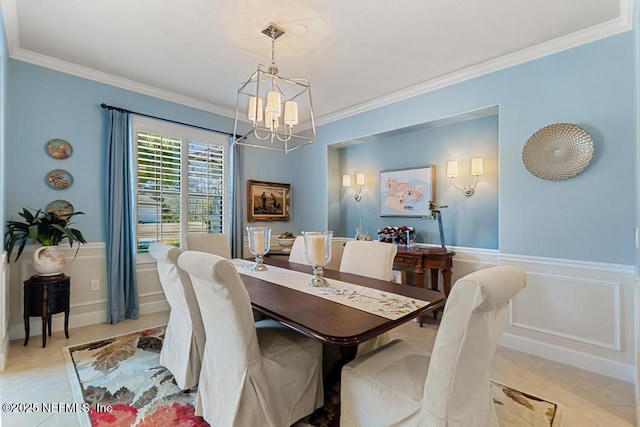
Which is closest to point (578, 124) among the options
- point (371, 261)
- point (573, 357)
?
point (573, 357)

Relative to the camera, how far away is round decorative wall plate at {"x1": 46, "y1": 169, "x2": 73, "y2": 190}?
9.64 feet

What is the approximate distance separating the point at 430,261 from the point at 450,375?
2.19 metres

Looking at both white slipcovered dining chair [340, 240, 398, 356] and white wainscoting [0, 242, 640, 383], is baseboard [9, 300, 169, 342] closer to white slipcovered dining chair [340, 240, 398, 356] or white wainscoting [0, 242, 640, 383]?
white wainscoting [0, 242, 640, 383]

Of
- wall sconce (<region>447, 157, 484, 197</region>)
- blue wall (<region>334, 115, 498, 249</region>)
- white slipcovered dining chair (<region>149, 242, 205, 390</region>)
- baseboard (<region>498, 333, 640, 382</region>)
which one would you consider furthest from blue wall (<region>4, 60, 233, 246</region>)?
baseboard (<region>498, 333, 640, 382</region>)

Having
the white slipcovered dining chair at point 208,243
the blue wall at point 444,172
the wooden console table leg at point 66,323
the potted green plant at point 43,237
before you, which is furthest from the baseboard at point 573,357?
the potted green plant at point 43,237

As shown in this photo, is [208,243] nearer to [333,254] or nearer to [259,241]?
[259,241]

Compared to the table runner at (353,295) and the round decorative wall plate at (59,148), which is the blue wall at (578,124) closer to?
the table runner at (353,295)

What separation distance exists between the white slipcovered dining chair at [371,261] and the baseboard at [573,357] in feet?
4.18

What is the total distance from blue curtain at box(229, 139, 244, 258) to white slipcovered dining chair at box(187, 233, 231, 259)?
834 millimetres

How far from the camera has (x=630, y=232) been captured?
2223 mm

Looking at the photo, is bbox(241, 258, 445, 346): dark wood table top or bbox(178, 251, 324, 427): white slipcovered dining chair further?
bbox(178, 251, 324, 427): white slipcovered dining chair

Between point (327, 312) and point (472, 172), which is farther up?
point (472, 172)

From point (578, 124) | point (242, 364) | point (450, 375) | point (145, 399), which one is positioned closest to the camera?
point (450, 375)

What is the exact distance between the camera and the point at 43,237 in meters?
2.72
